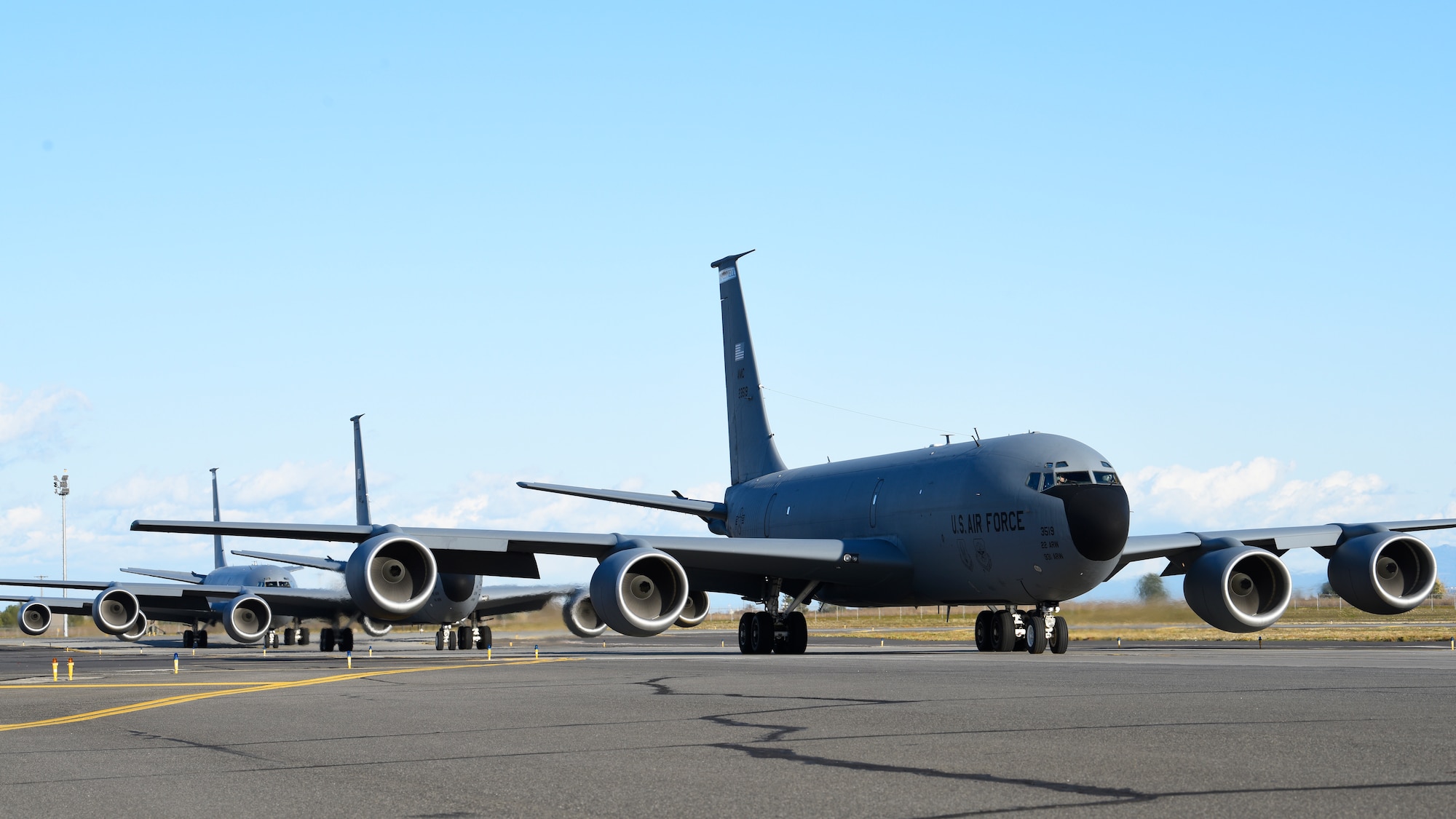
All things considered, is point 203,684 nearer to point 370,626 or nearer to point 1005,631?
point 1005,631

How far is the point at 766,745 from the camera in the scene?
1039 cm

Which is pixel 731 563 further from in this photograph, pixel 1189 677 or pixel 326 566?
pixel 326 566

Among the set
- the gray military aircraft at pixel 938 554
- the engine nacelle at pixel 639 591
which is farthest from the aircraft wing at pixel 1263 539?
the engine nacelle at pixel 639 591

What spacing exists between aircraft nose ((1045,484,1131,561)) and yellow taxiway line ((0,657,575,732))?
9679 millimetres

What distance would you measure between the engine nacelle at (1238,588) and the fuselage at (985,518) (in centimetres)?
188

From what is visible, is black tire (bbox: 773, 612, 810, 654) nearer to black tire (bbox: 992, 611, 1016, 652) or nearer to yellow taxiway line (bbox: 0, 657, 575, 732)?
black tire (bbox: 992, 611, 1016, 652)

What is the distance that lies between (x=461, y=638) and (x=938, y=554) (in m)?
27.3

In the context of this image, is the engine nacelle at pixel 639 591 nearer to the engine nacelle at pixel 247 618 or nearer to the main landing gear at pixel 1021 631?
the main landing gear at pixel 1021 631

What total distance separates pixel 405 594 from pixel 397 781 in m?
17.7

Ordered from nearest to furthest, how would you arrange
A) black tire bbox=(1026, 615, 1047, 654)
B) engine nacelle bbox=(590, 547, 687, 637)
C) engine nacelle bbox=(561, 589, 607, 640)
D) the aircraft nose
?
engine nacelle bbox=(590, 547, 687, 637) → the aircraft nose → black tire bbox=(1026, 615, 1047, 654) → engine nacelle bbox=(561, 589, 607, 640)

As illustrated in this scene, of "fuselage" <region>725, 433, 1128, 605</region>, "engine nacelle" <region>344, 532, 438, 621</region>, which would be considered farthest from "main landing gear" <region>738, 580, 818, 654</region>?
"engine nacelle" <region>344, 532, 438, 621</region>

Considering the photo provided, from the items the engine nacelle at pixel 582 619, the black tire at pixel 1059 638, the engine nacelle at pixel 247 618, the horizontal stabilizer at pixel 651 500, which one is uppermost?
the horizontal stabilizer at pixel 651 500

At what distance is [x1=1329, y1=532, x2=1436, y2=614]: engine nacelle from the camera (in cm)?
2781

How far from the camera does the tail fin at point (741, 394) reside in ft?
129
